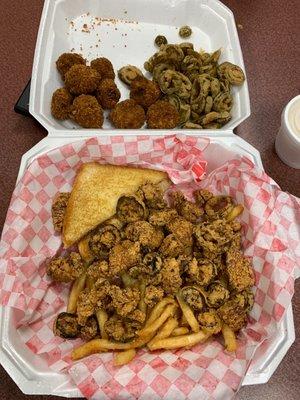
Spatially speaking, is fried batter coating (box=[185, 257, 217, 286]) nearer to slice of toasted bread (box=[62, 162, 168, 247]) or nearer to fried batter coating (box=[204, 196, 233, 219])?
fried batter coating (box=[204, 196, 233, 219])

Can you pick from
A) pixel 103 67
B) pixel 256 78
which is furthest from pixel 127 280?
pixel 256 78

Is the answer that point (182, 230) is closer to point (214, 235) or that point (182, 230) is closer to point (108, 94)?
point (214, 235)

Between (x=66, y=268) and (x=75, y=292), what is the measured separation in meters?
0.07

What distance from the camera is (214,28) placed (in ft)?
5.32

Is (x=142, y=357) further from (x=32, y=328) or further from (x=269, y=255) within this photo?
(x=269, y=255)

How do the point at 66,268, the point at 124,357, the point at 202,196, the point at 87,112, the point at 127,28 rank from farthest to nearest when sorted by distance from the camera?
the point at 127,28, the point at 87,112, the point at 202,196, the point at 66,268, the point at 124,357

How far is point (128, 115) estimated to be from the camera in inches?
51.6

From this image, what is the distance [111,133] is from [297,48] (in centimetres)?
105

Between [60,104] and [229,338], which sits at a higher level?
[60,104]

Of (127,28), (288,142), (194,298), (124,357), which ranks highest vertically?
(127,28)

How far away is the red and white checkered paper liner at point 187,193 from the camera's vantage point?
2.93ft

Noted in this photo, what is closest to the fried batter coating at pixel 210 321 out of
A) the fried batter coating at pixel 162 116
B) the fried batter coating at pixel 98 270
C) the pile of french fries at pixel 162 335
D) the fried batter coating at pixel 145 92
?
the pile of french fries at pixel 162 335

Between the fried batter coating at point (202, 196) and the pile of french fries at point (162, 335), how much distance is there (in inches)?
11.6

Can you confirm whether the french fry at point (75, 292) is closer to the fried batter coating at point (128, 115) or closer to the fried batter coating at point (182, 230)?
the fried batter coating at point (182, 230)
